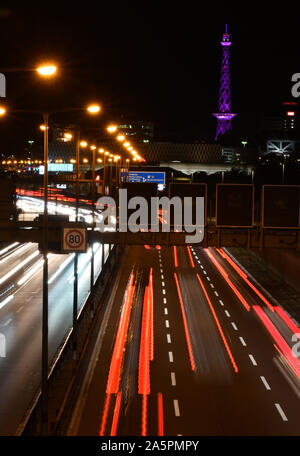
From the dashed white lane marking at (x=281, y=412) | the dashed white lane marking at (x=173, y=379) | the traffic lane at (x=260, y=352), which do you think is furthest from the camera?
the dashed white lane marking at (x=173, y=379)

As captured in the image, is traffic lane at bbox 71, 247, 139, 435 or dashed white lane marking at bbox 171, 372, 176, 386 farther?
dashed white lane marking at bbox 171, 372, 176, 386

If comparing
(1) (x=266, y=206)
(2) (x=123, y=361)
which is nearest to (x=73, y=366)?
(2) (x=123, y=361)

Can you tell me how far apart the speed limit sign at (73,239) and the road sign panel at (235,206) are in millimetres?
5522

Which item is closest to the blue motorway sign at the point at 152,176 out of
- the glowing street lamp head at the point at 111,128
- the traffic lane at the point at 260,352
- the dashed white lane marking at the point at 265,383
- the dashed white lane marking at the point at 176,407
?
the traffic lane at the point at 260,352

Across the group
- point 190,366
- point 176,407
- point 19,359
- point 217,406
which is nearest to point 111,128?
point 19,359

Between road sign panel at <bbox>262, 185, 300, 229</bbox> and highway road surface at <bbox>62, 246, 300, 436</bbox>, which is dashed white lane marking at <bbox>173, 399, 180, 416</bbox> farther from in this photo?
road sign panel at <bbox>262, 185, 300, 229</bbox>

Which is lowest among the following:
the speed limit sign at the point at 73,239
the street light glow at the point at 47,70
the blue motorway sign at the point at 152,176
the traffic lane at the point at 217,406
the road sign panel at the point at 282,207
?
the traffic lane at the point at 217,406

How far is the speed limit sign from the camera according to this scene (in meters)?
21.5

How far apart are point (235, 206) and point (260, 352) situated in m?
8.67

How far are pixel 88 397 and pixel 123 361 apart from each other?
4747 mm

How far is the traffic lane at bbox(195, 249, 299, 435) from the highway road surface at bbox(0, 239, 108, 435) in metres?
8.77

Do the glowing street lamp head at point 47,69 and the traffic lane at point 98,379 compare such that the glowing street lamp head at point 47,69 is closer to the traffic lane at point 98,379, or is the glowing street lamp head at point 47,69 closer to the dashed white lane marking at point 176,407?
the traffic lane at point 98,379

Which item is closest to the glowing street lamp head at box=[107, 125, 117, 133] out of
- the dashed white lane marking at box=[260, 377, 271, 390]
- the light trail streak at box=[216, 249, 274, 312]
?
the dashed white lane marking at box=[260, 377, 271, 390]

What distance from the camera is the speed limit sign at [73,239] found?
21.5m
